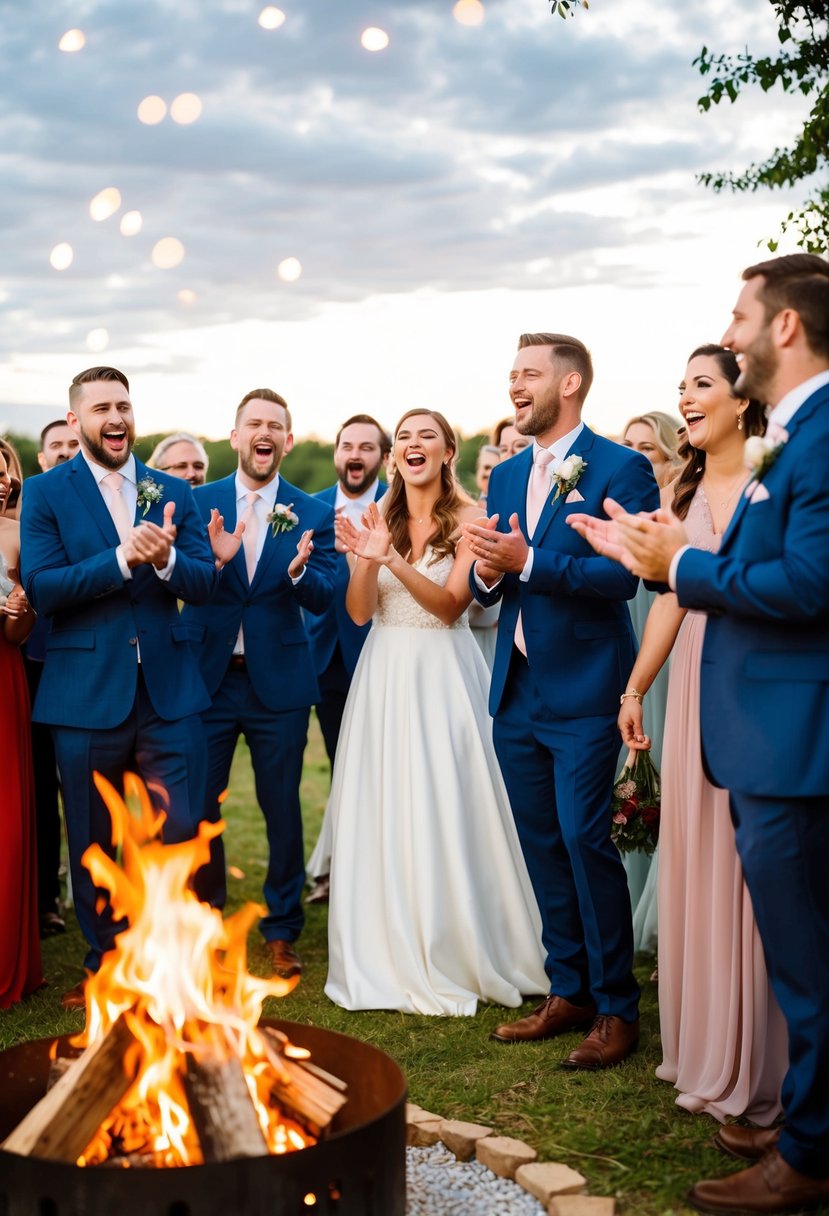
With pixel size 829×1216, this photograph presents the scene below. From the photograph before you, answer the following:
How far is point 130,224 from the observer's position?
4.31 meters

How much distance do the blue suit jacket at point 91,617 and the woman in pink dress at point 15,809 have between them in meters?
0.30

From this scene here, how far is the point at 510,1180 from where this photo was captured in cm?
A: 381

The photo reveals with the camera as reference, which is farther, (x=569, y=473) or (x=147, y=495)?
(x=147, y=495)

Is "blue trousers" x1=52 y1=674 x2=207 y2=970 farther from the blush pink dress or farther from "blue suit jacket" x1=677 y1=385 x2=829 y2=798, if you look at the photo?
"blue suit jacket" x1=677 y1=385 x2=829 y2=798

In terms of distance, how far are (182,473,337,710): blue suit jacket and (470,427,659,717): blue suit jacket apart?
1.59 metres

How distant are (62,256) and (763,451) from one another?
2670 mm

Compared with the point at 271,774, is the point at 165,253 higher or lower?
higher

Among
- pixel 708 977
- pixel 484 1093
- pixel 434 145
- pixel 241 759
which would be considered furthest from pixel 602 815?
pixel 241 759

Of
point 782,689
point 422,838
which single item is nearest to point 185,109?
point 782,689

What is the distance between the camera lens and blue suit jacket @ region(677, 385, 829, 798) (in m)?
3.24

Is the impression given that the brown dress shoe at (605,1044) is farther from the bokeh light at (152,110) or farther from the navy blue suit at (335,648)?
the bokeh light at (152,110)

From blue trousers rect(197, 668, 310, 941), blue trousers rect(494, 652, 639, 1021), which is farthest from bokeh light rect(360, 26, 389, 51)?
blue trousers rect(197, 668, 310, 941)

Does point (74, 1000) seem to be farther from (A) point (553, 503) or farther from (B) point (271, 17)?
(B) point (271, 17)

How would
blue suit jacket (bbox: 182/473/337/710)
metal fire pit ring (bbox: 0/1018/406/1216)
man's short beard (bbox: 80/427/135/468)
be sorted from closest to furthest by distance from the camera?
metal fire pit ring (bbox: 0/1018/406/1216)
man's short beard (bbox: 80/427/135/468)
blue suit jacket (bbox: 182/473/337/710)
